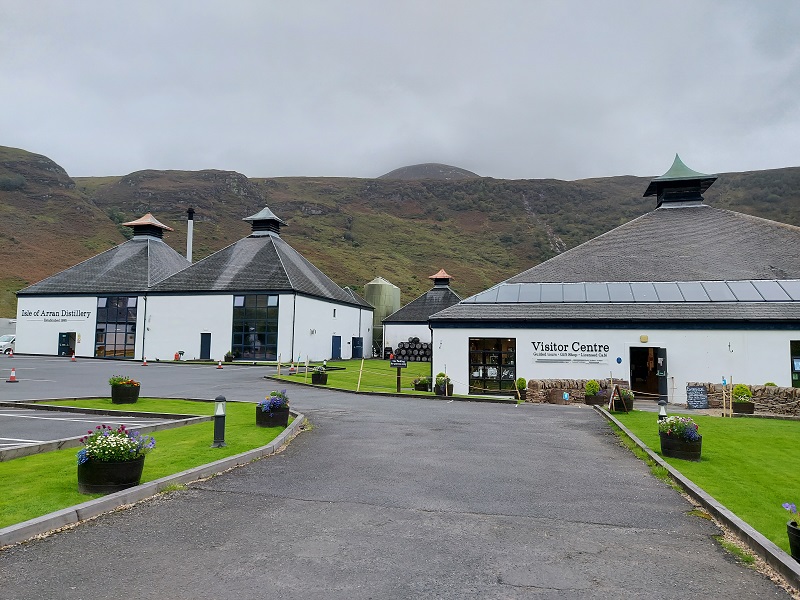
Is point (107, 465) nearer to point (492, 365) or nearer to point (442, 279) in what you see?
point (492, 365)

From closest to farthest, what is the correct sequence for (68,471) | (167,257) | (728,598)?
(728,598)
(68,471)
(167,257)

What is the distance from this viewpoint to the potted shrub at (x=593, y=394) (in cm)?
2197

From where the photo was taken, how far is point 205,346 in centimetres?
4569

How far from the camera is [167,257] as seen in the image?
54.6 meters

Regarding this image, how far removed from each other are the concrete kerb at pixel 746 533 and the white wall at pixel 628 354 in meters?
15.5

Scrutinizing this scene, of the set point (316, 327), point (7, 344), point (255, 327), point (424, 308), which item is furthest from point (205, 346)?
point (424, 308)

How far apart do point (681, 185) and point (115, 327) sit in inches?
1829

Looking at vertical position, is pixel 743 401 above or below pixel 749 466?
above

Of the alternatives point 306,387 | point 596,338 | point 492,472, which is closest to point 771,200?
point 596,338

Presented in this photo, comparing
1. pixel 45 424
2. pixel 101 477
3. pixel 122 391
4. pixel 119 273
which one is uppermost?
pixel 119 273

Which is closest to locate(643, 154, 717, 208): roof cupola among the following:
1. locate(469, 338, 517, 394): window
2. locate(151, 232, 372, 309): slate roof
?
locate(469, 338, 517, 394): window

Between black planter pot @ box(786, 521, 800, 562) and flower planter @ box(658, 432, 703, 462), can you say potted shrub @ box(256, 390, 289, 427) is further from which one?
black planter pot @ box(786, 521, 800, 562)

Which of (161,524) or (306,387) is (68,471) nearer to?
(161,524)

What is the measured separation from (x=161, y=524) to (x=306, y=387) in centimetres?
2021
